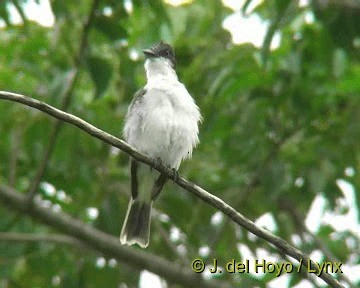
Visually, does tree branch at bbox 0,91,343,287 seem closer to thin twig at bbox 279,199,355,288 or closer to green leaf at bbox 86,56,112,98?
green leaf at bbox 86,56,112,98

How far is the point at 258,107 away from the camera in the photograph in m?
5.44

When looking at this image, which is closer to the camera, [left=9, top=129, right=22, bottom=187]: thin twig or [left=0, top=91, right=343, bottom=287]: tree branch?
[left=0, top=91, right=343, bottom=287]: tree branch

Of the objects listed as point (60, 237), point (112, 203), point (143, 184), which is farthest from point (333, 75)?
point (60, 237)

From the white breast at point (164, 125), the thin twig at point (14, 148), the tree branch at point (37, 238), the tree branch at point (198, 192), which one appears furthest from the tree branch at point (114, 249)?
the tree branch at point (198, 192)

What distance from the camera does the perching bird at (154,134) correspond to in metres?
5.09

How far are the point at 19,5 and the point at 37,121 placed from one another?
1.12 meters

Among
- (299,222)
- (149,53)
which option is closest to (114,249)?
(149,53)

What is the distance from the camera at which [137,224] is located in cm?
535

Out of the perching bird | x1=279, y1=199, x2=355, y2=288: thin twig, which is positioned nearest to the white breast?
the perching bird

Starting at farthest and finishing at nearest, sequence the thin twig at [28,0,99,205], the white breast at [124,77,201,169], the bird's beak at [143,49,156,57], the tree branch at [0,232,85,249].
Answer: the tree branch at [0,232,85,249], the bird's beak at [143,49,156,57], the white breast at [124,77,201,169], the thin twig at [28,0,99,205]

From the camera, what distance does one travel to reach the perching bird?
5094 mm

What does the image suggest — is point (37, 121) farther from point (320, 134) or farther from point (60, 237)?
point (320, 134)

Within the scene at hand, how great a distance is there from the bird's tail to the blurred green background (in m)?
0.49

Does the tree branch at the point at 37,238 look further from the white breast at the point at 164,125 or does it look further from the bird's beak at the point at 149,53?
the bird's beak at the point at 149,53
